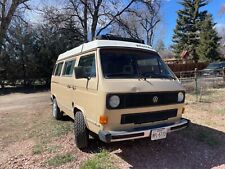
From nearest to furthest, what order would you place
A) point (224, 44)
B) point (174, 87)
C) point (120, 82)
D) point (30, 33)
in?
point (120, 82), point (174, 87), point (30, 33), point (224, 44)

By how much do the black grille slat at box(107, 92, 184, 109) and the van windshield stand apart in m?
0.53

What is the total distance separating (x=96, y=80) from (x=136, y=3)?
19.9m

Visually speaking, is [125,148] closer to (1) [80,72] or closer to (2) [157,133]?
(2) [157,133]

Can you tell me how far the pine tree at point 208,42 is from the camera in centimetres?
3847

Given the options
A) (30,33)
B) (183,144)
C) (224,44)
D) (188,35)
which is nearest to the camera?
(183,144)

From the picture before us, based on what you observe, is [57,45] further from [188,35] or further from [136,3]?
[188,35]

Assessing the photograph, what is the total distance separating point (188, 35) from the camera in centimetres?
4338

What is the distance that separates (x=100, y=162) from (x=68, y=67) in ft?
10.2

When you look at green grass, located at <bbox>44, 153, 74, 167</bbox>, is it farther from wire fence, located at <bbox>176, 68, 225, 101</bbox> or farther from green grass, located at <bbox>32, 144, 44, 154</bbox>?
wire fence, located at <bbox>176, 68, 225, 101</bbox>

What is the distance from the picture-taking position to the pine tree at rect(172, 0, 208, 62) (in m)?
43.0

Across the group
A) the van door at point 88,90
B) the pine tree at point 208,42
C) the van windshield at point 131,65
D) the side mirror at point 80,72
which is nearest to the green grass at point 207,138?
the van windshield at point 131,65

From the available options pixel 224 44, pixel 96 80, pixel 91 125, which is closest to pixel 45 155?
pixel 91 125

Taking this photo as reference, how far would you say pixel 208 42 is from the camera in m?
38.2

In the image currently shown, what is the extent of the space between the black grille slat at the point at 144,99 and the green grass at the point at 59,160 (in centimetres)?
143
